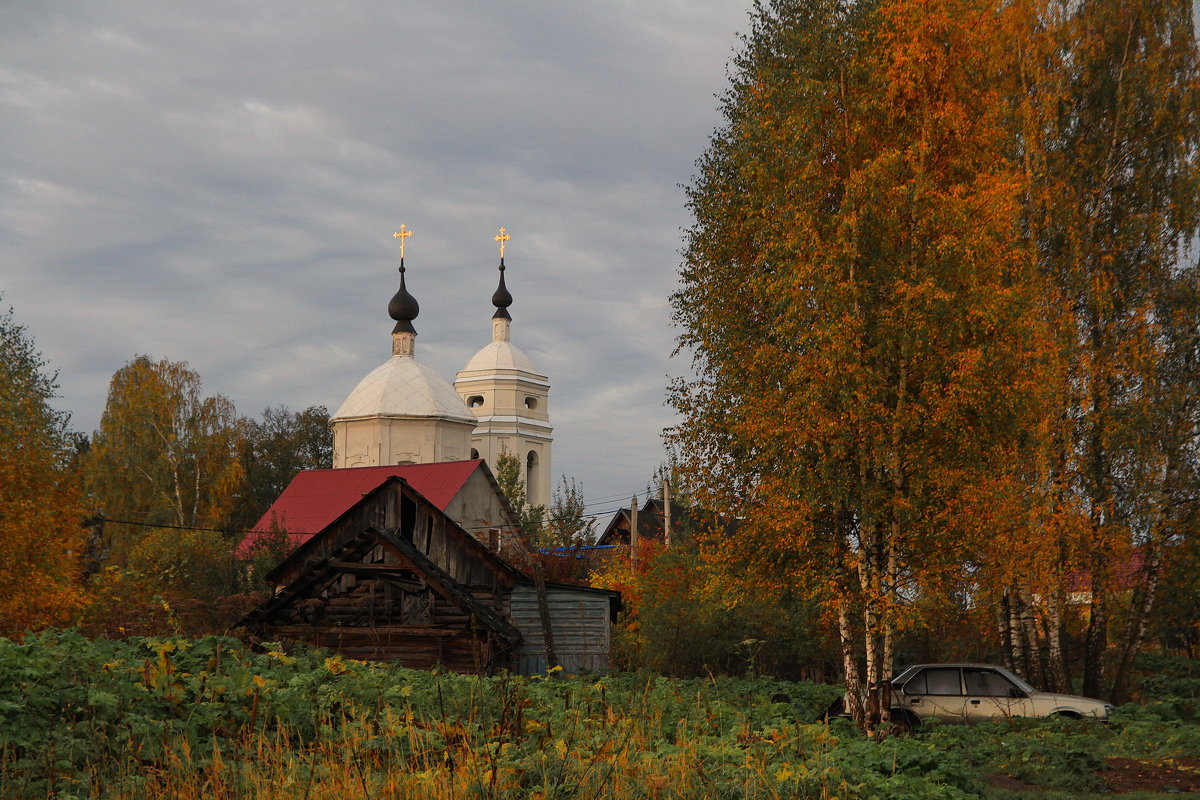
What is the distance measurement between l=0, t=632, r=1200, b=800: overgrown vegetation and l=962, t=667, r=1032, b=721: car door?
866cm

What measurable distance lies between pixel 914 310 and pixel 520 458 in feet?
183

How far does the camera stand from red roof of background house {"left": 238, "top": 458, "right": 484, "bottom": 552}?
156ft

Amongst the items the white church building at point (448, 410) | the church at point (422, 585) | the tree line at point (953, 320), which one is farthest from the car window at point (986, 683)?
the white church building at point (448, 410)

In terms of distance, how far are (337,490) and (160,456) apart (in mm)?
17454

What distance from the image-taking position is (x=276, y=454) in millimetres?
79625

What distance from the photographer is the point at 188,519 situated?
64.1 m

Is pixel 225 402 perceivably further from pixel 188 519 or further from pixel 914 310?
pixel 914 310

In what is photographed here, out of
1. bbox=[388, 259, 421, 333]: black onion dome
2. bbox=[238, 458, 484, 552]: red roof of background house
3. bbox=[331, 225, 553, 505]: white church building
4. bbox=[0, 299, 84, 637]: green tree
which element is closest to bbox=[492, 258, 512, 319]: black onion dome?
bbox=[331, 225, 553, 505]: white church building

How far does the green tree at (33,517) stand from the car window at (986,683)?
1852cm

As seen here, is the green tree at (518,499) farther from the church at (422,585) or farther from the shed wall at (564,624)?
the shed wall at (564,624)

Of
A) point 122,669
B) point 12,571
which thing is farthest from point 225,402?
point 122,669

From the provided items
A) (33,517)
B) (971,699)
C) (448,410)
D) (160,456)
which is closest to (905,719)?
(971,699)

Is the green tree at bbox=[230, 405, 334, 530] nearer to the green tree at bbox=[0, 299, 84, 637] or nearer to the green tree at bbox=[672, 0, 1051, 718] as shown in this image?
the green tree at bbox=[0, 299, 84, 637]

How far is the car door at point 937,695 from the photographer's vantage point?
1964 centimetres
